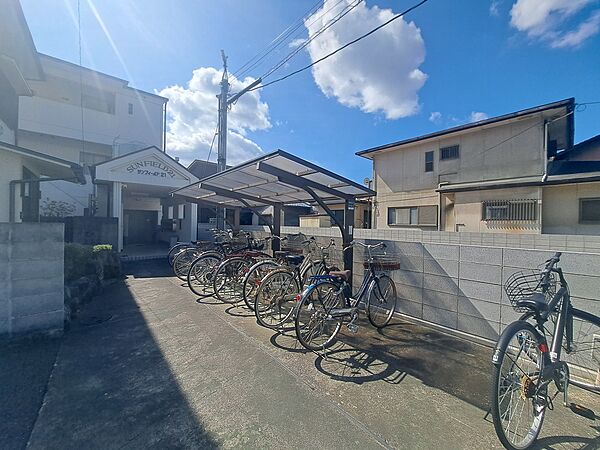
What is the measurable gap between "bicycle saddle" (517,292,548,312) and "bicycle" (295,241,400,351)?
171 centimetres

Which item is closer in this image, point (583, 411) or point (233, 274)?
point (583, 411)

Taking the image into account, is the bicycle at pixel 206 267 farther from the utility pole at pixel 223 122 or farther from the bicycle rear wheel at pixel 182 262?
the utility pole at pixel 223 122

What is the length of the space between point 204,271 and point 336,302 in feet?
11.7

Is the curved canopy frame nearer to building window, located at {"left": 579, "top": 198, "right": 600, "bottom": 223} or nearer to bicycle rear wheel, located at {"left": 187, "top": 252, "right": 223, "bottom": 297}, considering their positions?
bicycle rear wheel, located at {"left": 187, "top": 252, "right": 223, "bottom": 297}

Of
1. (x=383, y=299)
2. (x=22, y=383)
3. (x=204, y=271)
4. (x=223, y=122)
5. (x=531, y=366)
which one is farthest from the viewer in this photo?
(x=223, y=122)

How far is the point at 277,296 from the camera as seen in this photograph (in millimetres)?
3779

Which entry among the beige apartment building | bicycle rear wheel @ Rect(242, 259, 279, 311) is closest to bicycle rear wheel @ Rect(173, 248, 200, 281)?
A: bicycle rear wheel @ Rect(242, 259, 279, 311)

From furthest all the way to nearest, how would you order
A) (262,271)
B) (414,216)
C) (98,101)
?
(98,101), (414,216), (262,271)

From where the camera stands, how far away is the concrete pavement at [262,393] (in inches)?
70.4

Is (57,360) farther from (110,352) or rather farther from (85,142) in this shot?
(85,142)

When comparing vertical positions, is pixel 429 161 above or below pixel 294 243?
above

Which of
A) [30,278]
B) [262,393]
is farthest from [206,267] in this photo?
[262,393]

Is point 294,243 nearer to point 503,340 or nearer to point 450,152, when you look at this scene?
point 503,340

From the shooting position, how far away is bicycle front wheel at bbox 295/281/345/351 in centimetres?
302
